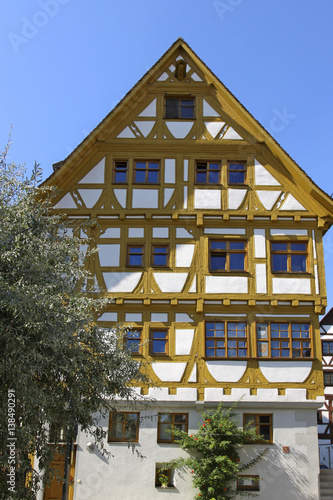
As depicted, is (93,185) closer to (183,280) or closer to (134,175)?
(134,175)

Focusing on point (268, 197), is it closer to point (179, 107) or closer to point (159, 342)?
point (179, 107)

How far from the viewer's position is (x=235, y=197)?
20.7 metres

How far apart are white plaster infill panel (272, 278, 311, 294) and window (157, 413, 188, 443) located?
16.9 feet

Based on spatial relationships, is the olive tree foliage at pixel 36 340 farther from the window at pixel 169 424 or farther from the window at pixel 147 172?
the window at pixel 147 172

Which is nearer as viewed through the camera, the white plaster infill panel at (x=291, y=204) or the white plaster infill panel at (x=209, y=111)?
the white plaster infill panel at (x=291, y=204)

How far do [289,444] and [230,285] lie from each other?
5.34 metres

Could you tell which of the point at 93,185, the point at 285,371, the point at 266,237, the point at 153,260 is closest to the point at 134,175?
the point at 93,185

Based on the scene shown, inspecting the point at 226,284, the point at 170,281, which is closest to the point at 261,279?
the point at 226,284

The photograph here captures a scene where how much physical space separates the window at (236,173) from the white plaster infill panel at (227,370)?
6347 millimetres

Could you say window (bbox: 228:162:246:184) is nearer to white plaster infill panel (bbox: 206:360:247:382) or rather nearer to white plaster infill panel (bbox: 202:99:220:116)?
white plaster infill panel (bbox: 202:99:220:116)

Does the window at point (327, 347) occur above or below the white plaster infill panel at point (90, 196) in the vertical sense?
below

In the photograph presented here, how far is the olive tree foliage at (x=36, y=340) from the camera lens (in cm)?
1060

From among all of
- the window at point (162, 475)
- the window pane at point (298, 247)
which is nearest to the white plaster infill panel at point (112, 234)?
the window pane at point (298, 247)

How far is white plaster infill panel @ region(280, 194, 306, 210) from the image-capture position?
2052 centimetres
